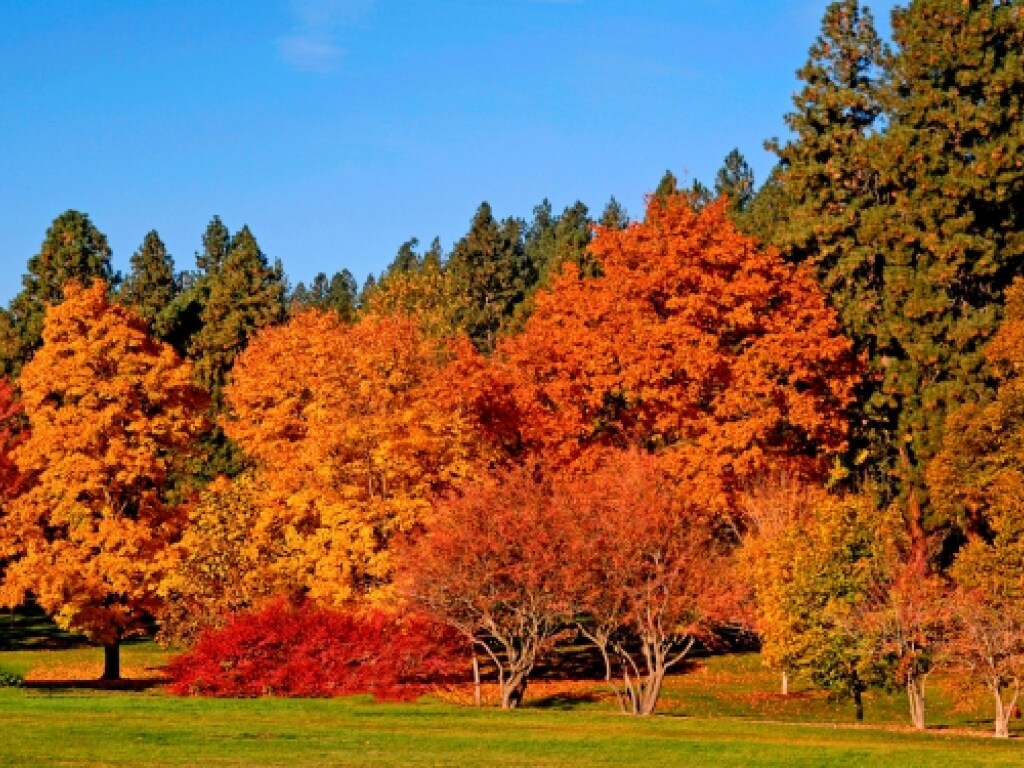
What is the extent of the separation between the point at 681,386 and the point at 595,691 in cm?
1031

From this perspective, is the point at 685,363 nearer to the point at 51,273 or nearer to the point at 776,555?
the point at 776,555

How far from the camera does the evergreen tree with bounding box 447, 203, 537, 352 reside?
114 metres

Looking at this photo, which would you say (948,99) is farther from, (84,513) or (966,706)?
(84,513)

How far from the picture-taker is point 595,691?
47.4 metres

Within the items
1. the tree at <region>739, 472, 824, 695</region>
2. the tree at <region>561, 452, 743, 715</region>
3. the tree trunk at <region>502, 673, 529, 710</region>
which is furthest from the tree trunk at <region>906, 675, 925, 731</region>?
the tree trunk at <region>502, 673, 529, 710</region>

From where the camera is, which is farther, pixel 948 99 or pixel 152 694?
pixel 948 99

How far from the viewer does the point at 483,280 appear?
4975 inches

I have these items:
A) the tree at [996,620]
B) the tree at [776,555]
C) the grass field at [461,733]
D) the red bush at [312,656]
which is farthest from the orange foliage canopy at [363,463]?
the tree at [996,620]

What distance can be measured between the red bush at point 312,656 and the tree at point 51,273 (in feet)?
149

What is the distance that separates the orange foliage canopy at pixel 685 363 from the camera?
49281 mm

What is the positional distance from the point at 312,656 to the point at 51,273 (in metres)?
52.8

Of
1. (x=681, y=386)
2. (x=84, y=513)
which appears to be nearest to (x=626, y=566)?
(x=681, y=386)

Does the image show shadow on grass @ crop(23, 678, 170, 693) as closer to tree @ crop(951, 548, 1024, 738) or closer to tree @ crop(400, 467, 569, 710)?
tree @ crop(400, 467, 569, 710)

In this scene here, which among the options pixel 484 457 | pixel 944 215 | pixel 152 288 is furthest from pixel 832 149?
pixel 152 288
